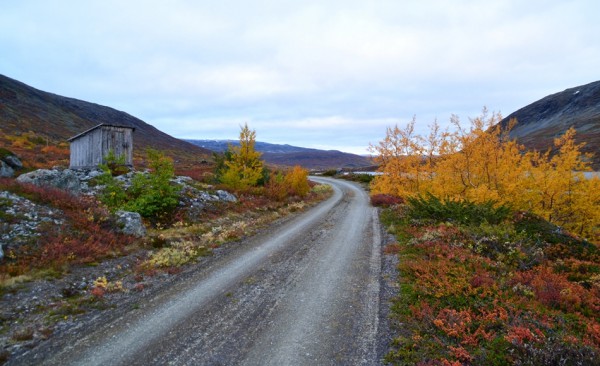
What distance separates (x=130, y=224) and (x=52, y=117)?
86.3 m

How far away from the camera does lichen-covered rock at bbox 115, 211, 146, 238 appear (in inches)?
513

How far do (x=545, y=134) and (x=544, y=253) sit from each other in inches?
3808

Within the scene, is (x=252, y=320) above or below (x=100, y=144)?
below

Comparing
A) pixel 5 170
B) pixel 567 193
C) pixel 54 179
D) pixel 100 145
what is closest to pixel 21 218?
pixel 54 179

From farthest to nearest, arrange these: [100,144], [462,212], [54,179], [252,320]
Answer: [100,144], [54,179], [462,212], [252,320]

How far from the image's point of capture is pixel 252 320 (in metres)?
6.92

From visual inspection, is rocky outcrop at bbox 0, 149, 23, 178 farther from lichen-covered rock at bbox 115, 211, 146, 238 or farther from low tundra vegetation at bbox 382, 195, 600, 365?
low tundra vegetation at bbox 382, 195, 600, 365

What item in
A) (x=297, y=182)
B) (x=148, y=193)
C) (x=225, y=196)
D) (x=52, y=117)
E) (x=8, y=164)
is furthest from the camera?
(x=52, y=117)

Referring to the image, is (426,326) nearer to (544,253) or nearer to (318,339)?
(318,339)

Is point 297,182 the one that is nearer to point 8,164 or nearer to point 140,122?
point 8,164

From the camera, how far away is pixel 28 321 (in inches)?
261

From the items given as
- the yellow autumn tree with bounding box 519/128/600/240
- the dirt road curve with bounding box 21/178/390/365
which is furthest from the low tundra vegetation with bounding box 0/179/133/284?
the yellow autumn tree with bounding box 519/128/600/240

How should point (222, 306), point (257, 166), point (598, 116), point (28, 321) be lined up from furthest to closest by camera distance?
1. point (598, 116)
2. point (257, 166)
3. point (222, 306)
4. point (28, 321)

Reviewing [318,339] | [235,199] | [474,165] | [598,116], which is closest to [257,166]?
[235,199]
